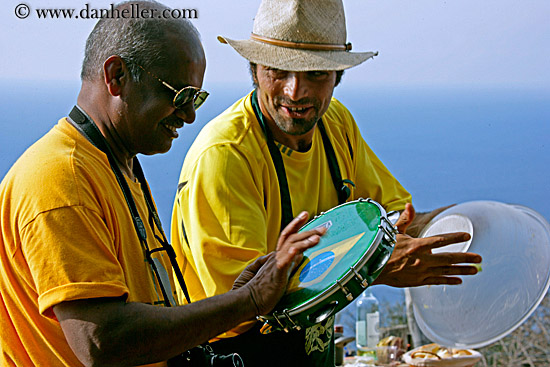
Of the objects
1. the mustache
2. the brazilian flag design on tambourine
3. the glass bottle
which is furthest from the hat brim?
the glass bottle

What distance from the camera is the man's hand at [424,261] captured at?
2248 mm

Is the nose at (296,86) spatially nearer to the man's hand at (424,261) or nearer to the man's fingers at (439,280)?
the man's hand at (424,261)

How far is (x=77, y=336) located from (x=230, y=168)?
35.0 inches

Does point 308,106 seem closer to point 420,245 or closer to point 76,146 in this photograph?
point 420,245

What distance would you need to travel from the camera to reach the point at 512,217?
107 inches

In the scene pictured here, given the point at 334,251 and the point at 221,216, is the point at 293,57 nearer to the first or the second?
the point at 221,216

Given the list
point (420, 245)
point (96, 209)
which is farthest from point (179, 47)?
point (420, 245)

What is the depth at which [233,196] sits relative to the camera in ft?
7.13

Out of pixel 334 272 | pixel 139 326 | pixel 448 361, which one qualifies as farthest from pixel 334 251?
pixel 448 361

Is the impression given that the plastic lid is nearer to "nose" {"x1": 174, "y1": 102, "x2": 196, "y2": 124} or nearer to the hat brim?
the hat brim

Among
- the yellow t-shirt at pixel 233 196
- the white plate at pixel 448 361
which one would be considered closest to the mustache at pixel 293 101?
the yellow t-shirt at pixel 233 196

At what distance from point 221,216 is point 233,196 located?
74 millimetres

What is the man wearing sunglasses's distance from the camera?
146 centimetres

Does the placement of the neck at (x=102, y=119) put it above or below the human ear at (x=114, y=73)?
below
